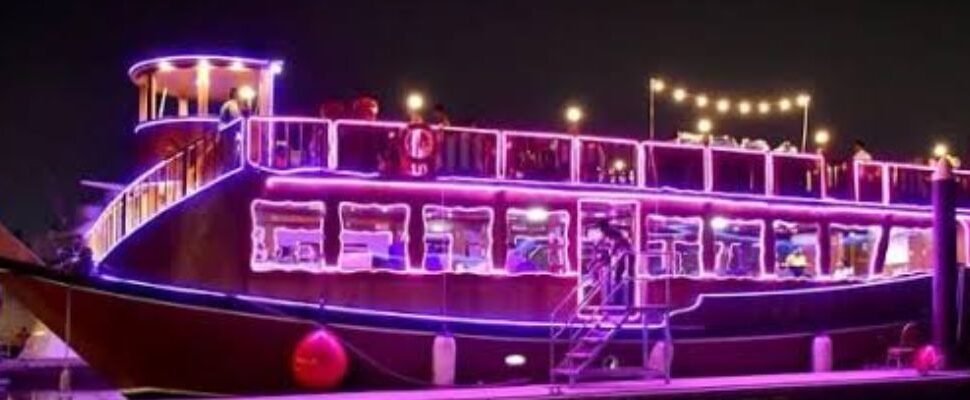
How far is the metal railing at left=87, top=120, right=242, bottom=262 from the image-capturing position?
1678cm

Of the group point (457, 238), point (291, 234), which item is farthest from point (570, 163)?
point (291, 234)

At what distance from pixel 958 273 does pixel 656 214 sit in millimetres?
5531

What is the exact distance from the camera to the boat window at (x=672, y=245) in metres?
19.2

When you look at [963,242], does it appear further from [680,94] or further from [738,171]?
[738,171]

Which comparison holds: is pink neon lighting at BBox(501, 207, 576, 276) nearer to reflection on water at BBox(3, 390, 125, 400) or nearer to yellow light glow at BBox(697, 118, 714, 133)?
yellow light glow at BBox(697, 118, 714, 133)

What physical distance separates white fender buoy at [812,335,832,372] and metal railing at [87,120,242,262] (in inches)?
356

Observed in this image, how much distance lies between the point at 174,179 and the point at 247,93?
213cm

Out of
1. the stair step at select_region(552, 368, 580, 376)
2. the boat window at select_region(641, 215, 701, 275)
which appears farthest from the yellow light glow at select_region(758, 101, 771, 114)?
the stair step at select_region(552, 368, 580, 376)

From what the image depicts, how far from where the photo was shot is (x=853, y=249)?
73.1ft

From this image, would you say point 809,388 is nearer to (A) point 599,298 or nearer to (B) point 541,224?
(A) point 599,298

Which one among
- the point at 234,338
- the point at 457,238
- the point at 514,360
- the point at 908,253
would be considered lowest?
the point at 514,360

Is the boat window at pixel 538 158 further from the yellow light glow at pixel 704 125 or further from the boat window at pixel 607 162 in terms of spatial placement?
the yellow light glow at pixel 704 125

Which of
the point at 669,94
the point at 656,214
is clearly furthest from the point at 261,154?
the point at 669,94

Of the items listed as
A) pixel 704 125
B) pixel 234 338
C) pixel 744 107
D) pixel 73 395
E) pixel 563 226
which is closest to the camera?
pixel 234 338
